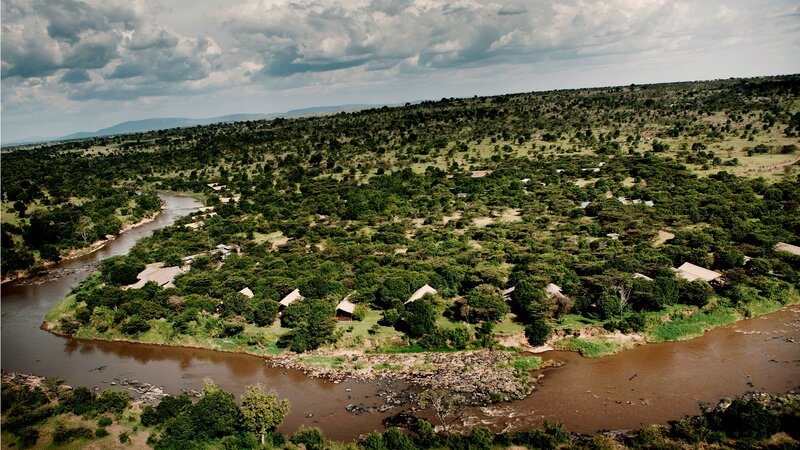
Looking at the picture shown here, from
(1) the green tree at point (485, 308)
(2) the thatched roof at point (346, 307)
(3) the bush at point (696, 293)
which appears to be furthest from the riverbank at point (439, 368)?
(3) the bush at point (696, 293)

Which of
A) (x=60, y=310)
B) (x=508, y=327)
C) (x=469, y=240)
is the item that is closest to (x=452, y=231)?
(x=469, y=240)

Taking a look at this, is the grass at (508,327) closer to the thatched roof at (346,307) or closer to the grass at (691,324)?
the grass at (691,324)

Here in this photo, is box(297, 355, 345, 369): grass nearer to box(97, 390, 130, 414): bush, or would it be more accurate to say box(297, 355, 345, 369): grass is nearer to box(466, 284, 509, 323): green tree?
box(466, 284, 509, 323): green tree

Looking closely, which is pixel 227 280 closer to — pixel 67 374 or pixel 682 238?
pixel 67 374

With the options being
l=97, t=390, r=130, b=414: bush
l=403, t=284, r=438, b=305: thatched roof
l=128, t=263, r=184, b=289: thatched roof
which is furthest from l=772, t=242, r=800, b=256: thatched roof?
l=128, t=263, r=184, b=289: thatched roof

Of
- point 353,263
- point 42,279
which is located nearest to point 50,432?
point 353,263
